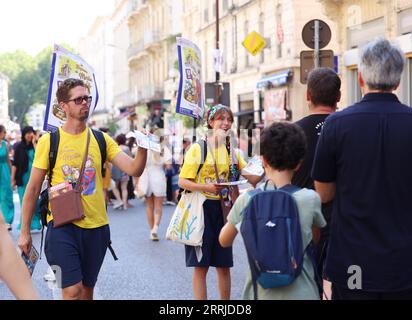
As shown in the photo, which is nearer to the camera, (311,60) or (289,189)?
(289,189)

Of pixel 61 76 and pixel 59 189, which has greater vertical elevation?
pixel 61 76

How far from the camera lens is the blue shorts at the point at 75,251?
5082 mm

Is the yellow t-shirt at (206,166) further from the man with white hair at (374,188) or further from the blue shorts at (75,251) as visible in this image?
the man with white hair at (374,188)

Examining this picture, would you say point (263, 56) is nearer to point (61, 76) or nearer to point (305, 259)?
point (61, 76)

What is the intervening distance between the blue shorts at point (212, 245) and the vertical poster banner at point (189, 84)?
110 cm

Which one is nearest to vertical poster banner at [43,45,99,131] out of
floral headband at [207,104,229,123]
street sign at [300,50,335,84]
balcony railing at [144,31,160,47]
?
floral headband at [207,104,229,123]

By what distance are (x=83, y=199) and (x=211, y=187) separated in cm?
117

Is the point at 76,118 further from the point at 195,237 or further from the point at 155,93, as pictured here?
the point at 155,93

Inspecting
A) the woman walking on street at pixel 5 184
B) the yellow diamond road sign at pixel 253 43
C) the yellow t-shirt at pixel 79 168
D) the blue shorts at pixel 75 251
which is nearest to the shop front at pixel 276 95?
the yellow diamond road sign at pixel 253 43

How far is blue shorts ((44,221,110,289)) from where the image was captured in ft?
16.7

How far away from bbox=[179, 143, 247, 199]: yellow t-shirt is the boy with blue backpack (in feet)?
7.80

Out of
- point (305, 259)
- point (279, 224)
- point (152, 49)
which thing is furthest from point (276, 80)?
point (152, 49)

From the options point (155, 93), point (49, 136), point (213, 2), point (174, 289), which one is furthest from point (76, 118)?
point (155, 93)

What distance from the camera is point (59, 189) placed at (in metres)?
5.16
